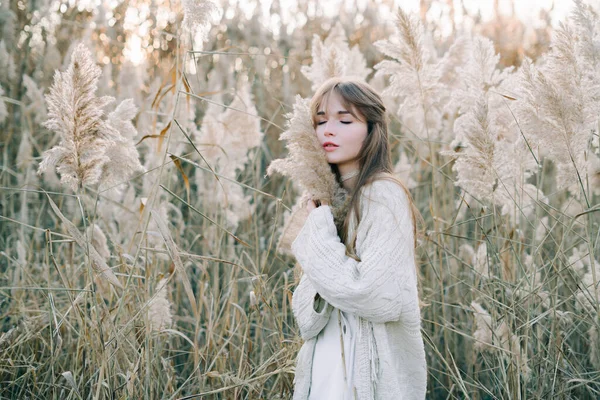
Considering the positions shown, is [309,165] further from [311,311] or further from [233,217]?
[233,217]

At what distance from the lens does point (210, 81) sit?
4496 millimetres

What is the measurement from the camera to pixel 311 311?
203cm

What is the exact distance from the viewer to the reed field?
2.20 meters

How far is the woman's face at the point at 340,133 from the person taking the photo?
215 cm

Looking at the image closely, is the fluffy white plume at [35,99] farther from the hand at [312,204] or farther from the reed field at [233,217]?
the hand at [312,204]

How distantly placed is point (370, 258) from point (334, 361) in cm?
36

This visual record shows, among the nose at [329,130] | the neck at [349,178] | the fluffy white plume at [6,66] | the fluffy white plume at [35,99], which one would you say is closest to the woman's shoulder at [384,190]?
the neck at [349,178]

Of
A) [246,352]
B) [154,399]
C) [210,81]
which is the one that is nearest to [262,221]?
[210,81]

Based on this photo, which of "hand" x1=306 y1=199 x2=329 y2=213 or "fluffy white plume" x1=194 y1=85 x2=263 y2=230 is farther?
"fluffy white plume" x1=194 y1=85 x2=263 y2=230

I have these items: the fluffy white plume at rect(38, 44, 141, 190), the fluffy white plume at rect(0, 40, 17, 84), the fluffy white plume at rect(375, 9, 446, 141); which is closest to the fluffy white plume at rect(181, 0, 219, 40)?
the fluffy white plume at rect(38, 44, 141, 190)

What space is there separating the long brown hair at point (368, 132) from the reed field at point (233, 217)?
27 cm

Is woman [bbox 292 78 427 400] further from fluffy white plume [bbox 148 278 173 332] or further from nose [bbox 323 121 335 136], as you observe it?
fluffy white plume [bbox 148 278 173 332]

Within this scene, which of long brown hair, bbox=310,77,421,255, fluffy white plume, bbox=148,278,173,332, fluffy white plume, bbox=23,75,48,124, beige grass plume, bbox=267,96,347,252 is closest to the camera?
beige grass plume, bbox=267,96,347,252

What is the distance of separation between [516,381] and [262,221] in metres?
2.03
